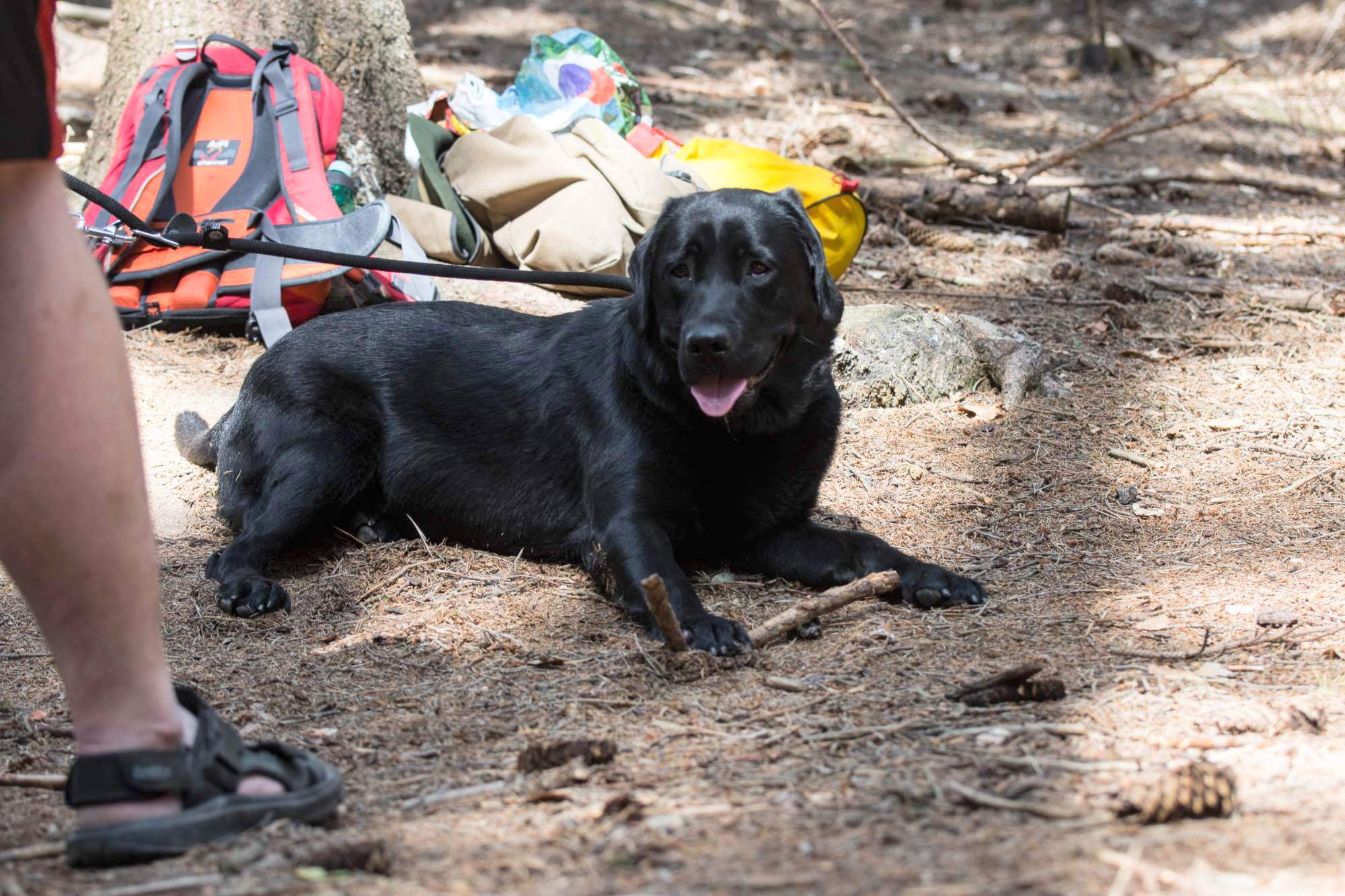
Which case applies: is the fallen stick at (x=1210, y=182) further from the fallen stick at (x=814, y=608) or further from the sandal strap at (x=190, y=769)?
the sandal strap at (x=190, y=769)

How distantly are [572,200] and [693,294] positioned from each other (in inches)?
91.7

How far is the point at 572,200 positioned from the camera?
5.39m

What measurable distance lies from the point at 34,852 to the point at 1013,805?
148 cm

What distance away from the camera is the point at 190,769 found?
70.4 inches

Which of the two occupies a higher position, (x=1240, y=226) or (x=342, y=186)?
(x=342, y=186)

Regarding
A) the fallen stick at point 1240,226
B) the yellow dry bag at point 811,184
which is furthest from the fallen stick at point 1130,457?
the fallen stick at point 1240,226

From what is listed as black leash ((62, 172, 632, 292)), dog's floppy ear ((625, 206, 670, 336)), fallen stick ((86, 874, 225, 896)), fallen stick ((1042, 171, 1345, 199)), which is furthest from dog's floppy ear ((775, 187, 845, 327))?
fallen stick ((1042, 171, 1345, 199))

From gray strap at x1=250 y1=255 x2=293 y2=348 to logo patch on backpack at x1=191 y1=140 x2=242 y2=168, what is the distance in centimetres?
61

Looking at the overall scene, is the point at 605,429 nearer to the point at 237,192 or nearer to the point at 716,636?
the point at 716,636

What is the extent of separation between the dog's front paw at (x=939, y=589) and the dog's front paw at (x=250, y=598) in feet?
5.43

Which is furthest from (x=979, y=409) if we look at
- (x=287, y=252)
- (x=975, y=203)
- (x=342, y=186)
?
(x=342, y=186)

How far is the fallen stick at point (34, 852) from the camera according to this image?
5.83 ft

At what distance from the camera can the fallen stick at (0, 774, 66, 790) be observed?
2143 mm

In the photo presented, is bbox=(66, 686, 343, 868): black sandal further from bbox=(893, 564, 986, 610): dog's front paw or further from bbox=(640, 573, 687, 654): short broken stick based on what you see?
bbox=(893, 564, 986, 610): dog's front paw
